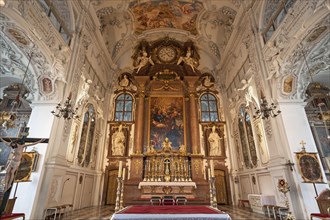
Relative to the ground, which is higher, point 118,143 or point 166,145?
point 118,143

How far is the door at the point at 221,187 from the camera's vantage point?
10.8 m

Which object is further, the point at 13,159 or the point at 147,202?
the point at 147,202

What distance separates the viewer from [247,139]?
9.45m

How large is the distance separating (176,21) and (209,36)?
8.62 ft

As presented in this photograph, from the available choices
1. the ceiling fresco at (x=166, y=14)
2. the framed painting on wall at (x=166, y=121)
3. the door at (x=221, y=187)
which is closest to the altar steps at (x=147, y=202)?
the door at (x=221, y=187)

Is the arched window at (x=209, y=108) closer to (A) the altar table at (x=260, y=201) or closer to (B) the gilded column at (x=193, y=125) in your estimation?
(B) the gilded column at (x=193, y=125)

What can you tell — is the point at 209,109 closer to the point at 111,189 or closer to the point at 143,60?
the point at 143,60

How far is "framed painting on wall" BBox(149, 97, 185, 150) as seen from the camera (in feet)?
39.3

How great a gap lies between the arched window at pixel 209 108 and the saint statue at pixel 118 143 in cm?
555

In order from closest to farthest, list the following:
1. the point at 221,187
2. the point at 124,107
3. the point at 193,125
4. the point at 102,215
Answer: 1. the point at 102,215
2. the point at 221,187
3. the point at 193,125
4. the point at 124,107

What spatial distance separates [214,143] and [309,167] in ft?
20.2

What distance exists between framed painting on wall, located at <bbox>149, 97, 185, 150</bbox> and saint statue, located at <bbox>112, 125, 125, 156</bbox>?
1.78 metres

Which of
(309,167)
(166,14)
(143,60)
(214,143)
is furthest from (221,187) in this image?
(166,14)

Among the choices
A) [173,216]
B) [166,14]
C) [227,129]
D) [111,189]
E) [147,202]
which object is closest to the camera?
[173,216]
